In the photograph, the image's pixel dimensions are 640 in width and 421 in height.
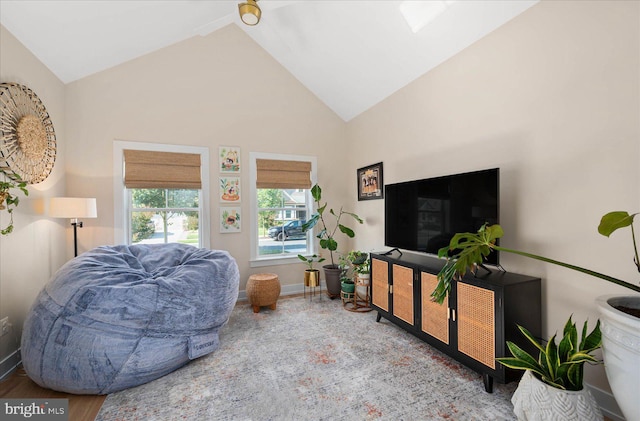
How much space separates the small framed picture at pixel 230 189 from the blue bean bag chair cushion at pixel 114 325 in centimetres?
162

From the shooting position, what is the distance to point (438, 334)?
7.76 ft

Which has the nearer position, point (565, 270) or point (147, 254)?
point (565, 270)

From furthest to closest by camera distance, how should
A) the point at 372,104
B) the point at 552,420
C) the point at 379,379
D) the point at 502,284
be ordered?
the point at 372,104, the point at 379,379, the point at 502,284, the point at 552,420

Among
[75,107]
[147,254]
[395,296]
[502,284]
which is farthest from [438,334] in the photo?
[75,107]

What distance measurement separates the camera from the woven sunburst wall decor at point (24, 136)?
2.24m

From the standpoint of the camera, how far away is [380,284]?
3.13 metres

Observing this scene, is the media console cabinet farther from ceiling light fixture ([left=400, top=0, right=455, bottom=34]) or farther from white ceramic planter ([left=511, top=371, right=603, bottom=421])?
ceiling light fixture ([left=400, top=0, right=455, bottom=34])

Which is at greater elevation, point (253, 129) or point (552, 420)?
point (253, 129)

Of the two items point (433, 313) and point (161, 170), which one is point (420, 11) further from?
point (161, 170)

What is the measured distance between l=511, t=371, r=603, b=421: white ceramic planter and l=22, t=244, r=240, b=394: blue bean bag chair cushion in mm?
2236

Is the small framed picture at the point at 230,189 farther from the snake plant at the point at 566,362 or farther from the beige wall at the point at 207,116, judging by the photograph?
the snake plant at the point at 566,362

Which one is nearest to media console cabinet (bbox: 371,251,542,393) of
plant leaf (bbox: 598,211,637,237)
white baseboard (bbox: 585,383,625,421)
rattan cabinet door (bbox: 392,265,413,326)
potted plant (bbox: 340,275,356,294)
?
rattan cabinet door (bbox: 392,265,413,326)

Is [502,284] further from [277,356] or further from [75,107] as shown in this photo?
[75,107]

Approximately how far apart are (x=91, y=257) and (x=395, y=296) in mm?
2763
